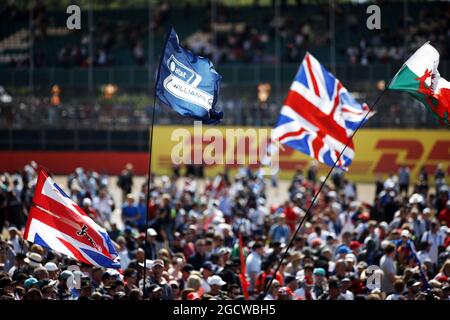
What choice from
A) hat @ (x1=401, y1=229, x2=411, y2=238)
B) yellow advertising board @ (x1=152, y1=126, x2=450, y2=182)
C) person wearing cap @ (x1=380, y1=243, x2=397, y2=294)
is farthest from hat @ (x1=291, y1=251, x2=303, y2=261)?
yellow advertising board @ (x1=152, y1=126, x2=450, y2=182)

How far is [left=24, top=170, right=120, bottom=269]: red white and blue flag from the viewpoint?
12508 millimetres

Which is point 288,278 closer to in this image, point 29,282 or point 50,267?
point 50,267

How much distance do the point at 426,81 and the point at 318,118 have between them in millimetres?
3462

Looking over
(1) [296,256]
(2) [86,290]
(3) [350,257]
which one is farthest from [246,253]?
(2) [86,290]

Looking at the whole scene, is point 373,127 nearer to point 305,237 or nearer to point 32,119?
point 32,119

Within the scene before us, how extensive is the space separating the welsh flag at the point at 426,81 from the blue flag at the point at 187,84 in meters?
2.16

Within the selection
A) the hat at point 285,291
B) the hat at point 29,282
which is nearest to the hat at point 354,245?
the hat at point 285,291

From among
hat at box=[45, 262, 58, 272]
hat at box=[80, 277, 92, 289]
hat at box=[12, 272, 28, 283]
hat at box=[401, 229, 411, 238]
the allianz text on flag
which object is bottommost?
hat at box=[80, 277, 92, 289]

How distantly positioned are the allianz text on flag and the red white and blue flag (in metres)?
Result: 4.68

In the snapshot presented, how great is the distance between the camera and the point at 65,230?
12703 mm

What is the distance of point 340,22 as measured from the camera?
43562mm

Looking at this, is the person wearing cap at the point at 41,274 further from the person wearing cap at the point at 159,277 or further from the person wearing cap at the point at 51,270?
the person wearing cap at the point at 159,277

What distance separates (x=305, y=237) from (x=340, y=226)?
2.87 m

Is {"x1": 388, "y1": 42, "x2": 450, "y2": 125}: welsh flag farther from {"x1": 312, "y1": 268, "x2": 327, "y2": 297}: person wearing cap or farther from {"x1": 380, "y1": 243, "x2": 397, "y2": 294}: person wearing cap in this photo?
{"x1": 380, "y1": 243, "x2": 397, "y2": 294}: person wearing cap
